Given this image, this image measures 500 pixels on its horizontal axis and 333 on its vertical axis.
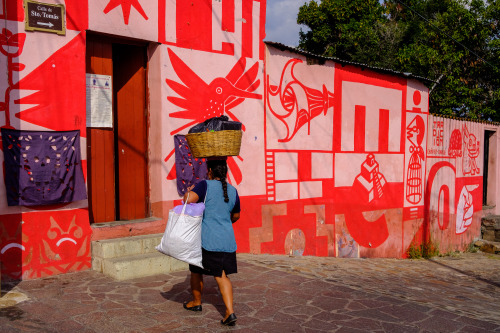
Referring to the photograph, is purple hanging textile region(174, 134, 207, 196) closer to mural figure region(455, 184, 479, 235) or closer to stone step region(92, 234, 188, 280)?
stone step region(92, 234, 188, 280)

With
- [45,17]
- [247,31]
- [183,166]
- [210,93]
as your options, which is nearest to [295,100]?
[247,31]

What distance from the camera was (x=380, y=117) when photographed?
1042 cm

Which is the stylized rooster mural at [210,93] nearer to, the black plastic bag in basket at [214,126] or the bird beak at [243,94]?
the bird beak at [243,94]

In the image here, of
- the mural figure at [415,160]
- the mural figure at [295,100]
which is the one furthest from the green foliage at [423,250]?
the mural figure at [295,100]

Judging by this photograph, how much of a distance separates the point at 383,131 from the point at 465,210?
4.62 m

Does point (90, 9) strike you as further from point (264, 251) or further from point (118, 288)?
point (264, 251)

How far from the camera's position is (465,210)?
43.3 ft

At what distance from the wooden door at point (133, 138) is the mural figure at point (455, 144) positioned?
8.83m

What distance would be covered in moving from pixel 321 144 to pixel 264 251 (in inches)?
97.5

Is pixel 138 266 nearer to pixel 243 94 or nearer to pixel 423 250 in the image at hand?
pixel 243 94

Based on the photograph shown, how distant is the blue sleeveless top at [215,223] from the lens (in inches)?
166

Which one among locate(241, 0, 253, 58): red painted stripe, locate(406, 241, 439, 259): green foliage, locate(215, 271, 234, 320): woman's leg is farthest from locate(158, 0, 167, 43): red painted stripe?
locate(406, 241, 439, 259): green foliage

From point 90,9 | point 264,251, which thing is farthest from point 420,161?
point 90,9

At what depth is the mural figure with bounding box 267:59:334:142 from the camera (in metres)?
8.45
